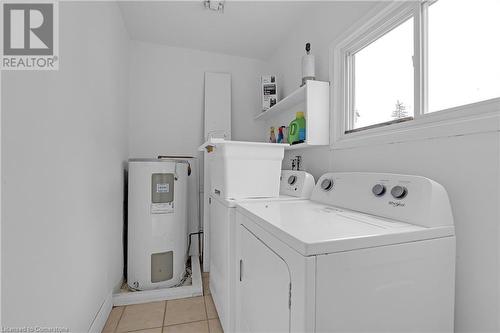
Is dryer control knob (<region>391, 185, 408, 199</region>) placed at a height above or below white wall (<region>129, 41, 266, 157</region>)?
below

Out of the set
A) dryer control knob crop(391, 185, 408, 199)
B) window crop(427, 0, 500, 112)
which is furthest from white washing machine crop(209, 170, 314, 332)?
window crop(427, 0, 500, 112)

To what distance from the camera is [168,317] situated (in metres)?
1.66

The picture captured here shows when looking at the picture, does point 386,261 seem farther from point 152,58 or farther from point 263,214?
point 152,58

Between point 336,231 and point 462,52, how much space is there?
1.03m

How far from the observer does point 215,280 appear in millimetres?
1696

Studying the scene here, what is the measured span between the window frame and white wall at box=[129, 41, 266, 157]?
148 centimetres

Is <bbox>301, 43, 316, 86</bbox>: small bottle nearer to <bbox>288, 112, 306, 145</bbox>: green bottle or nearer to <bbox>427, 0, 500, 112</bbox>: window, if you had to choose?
<bbox>288, 112, 306, 145</bbox>: green bottle

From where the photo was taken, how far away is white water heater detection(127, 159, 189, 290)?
1.94 metres

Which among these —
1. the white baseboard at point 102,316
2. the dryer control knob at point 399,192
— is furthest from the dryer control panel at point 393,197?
the white baseboard at point 102,316

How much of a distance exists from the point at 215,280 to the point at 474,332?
1.43m

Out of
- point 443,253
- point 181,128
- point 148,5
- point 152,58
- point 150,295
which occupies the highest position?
point 148,5

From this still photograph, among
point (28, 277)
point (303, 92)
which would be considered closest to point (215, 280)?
point (28, 277)

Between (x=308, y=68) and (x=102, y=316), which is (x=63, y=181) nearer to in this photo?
(x=102, y=316)

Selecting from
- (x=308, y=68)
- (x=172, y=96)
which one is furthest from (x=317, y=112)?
(x=172, y=96)
